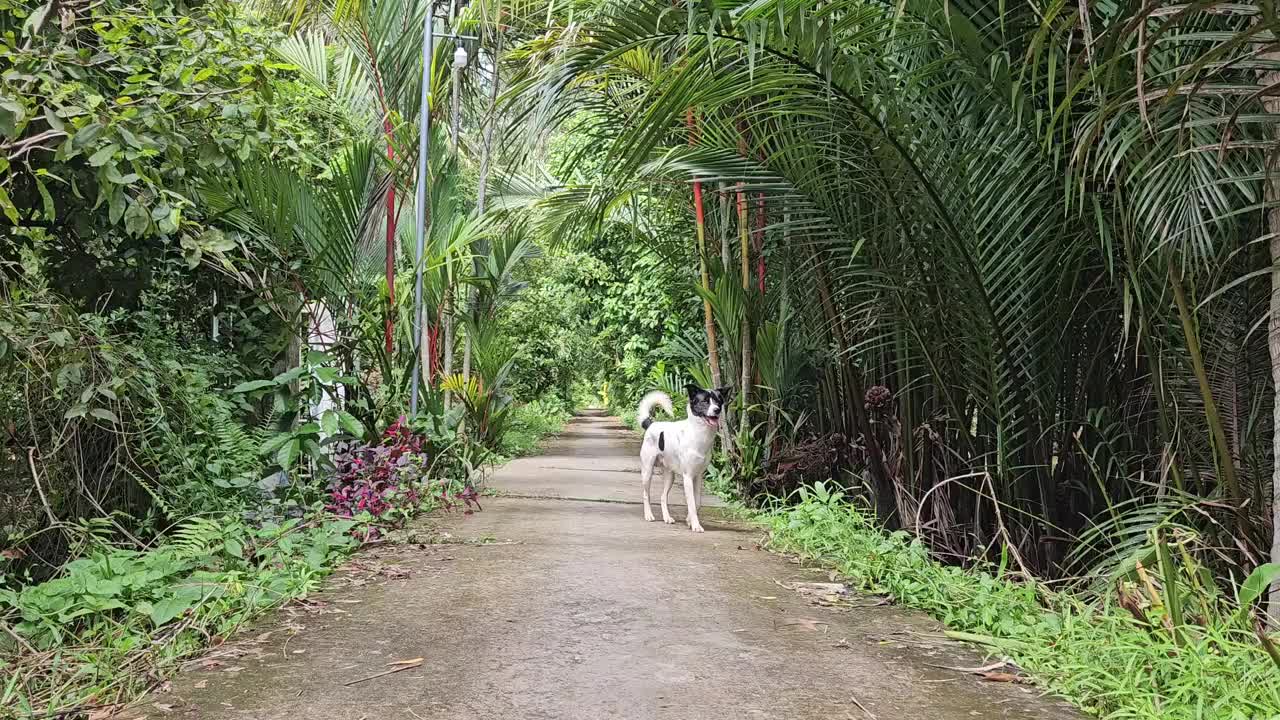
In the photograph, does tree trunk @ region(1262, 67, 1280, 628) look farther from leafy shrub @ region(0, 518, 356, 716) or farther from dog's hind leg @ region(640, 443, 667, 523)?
dog's hind leg @ region(640, 443, 667, 523)

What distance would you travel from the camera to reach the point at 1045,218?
4082mm

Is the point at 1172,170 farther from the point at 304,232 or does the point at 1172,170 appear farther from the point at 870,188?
the point at 304,232

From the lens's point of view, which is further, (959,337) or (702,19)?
(959,337)

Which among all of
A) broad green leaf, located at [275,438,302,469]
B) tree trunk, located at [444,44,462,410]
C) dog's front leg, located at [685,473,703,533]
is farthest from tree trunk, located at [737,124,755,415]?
tree trunk, located at [444,44,462,410]

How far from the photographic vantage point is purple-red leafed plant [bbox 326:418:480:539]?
19.1ft

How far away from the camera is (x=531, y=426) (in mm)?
19016

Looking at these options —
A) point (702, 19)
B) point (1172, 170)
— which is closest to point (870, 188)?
point (702, 19)

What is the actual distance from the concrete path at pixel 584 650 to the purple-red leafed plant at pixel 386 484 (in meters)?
0.57

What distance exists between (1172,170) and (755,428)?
15.8 feet

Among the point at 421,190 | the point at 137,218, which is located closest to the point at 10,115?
the point at 137,218

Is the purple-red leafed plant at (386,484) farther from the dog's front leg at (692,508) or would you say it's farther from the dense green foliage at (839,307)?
the dog's front leg at (692,508)

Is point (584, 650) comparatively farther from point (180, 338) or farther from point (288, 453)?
point (180, 338)

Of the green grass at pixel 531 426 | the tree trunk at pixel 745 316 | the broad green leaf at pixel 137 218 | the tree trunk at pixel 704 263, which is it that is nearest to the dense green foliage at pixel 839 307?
the broad green leaf at pixel 137 218

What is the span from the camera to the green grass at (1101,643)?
2.49 metres
